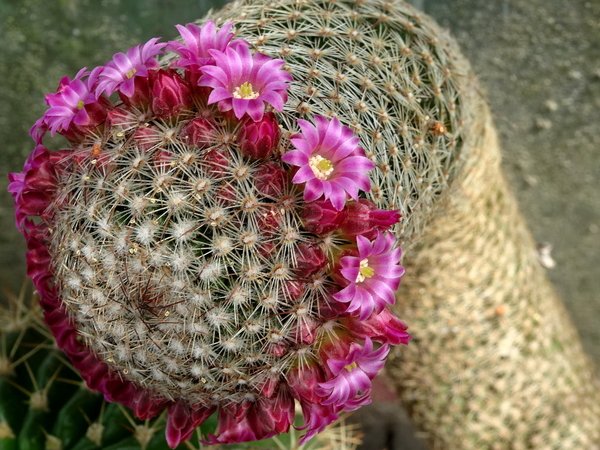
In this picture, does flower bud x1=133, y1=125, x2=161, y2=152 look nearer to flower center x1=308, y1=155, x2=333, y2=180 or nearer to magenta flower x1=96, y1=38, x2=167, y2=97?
magenta flower x1=96, y1=38, x2=167, y2=97

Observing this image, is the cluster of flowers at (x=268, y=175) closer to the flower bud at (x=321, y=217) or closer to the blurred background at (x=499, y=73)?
the flower bud at (x=321, y=217)

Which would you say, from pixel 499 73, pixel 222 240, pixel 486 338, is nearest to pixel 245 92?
pixel 222 240

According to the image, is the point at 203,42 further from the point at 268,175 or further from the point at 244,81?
the point at 268,175

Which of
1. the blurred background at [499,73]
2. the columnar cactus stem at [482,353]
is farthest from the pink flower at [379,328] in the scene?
the blurred background at [499,73]

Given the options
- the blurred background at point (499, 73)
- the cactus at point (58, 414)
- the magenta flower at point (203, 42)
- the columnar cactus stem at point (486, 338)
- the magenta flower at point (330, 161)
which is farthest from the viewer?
the blurred background at point (499, 73)

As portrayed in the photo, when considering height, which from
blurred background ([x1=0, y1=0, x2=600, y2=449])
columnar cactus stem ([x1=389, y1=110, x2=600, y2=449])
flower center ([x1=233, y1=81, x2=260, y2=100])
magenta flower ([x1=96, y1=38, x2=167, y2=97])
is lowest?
columnar cactus stem ([x1=389, y1=110, x2=600, y2=449])

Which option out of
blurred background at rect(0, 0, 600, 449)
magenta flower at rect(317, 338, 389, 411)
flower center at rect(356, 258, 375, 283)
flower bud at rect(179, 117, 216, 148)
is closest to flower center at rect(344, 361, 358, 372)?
magenta flower at rect(317, 338, 389, 411)

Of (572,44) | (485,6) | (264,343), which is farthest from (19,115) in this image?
(572,44)
